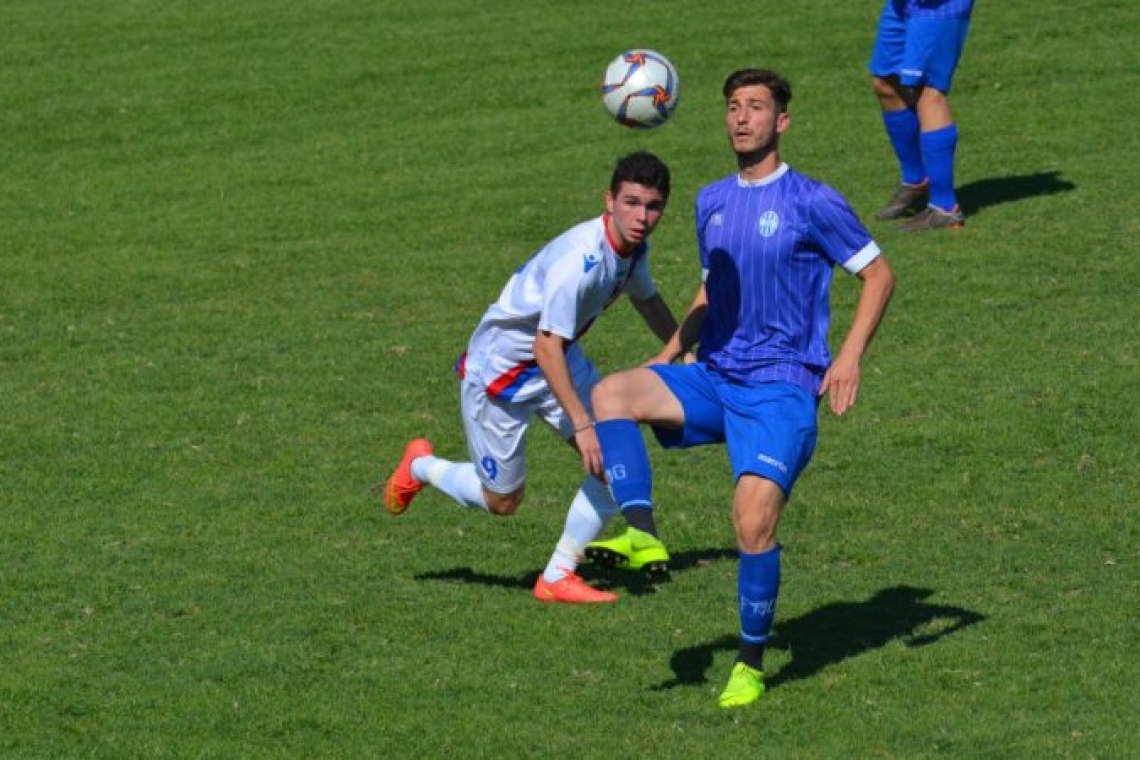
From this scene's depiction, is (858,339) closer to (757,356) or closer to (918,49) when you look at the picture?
(757,356)

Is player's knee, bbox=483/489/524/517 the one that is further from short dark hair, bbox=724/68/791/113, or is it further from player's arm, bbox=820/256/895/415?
short dark hair, bbox=724/68/791/113

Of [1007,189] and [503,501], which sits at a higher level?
[1007,189]

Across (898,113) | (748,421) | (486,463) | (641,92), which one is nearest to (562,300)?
(748,421)

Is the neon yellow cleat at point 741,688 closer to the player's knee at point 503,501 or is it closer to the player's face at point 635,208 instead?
the player's face at point 635,208

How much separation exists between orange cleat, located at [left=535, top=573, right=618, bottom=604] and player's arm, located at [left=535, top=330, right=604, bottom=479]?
1180mm

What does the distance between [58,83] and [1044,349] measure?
41.5 feet

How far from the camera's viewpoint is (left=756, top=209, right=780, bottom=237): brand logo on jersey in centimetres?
877

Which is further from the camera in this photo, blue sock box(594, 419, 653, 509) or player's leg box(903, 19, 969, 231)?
player's leg box(903, 19, 969, 231)

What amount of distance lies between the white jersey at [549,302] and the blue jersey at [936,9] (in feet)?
23.7

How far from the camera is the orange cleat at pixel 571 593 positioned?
392 inches

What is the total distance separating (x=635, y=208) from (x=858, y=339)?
1153 mm

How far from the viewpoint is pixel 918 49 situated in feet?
53.7

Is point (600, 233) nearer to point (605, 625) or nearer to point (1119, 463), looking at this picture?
point (605, 625)

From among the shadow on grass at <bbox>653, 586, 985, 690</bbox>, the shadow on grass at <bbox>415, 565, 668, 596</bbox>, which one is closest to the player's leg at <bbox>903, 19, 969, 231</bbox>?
the shadow on grass at <bbox>415, 565, 668, 596</bbox>
